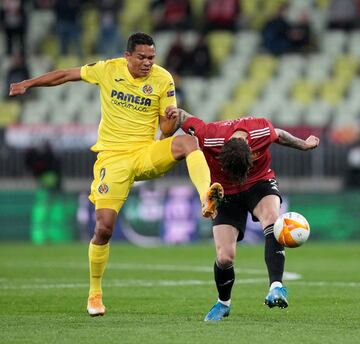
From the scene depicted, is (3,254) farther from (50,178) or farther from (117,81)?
(117,81)

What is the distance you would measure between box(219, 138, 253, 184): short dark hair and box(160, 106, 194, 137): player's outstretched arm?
776 millimetres

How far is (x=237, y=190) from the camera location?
1031 cm

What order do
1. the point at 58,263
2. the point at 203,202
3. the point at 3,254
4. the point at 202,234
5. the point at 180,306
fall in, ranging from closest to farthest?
the point at 203,202 → the point at 180,306 → the point at 58,263 → the point at 3,254 → the point at 202,234

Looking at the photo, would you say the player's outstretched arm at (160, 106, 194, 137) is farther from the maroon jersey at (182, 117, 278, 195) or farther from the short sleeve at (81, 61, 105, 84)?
the short sleeve at (81, 61, 105, 84)

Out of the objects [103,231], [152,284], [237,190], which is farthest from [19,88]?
[152,284]

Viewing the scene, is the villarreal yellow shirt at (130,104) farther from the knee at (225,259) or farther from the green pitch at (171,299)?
the green pitch at (171,299)

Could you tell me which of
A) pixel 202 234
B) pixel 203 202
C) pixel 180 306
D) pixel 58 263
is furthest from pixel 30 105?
pixel 203 202

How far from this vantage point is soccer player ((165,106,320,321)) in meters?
10.0

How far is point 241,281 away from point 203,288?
1183 millimetres

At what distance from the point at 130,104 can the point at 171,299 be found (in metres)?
2.42

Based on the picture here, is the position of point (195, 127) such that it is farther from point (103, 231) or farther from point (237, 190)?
point (103, 231)

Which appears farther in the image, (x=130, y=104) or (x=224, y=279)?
(x=130, y=104)

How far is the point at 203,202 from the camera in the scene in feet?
31.1

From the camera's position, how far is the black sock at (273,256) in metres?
9.80
